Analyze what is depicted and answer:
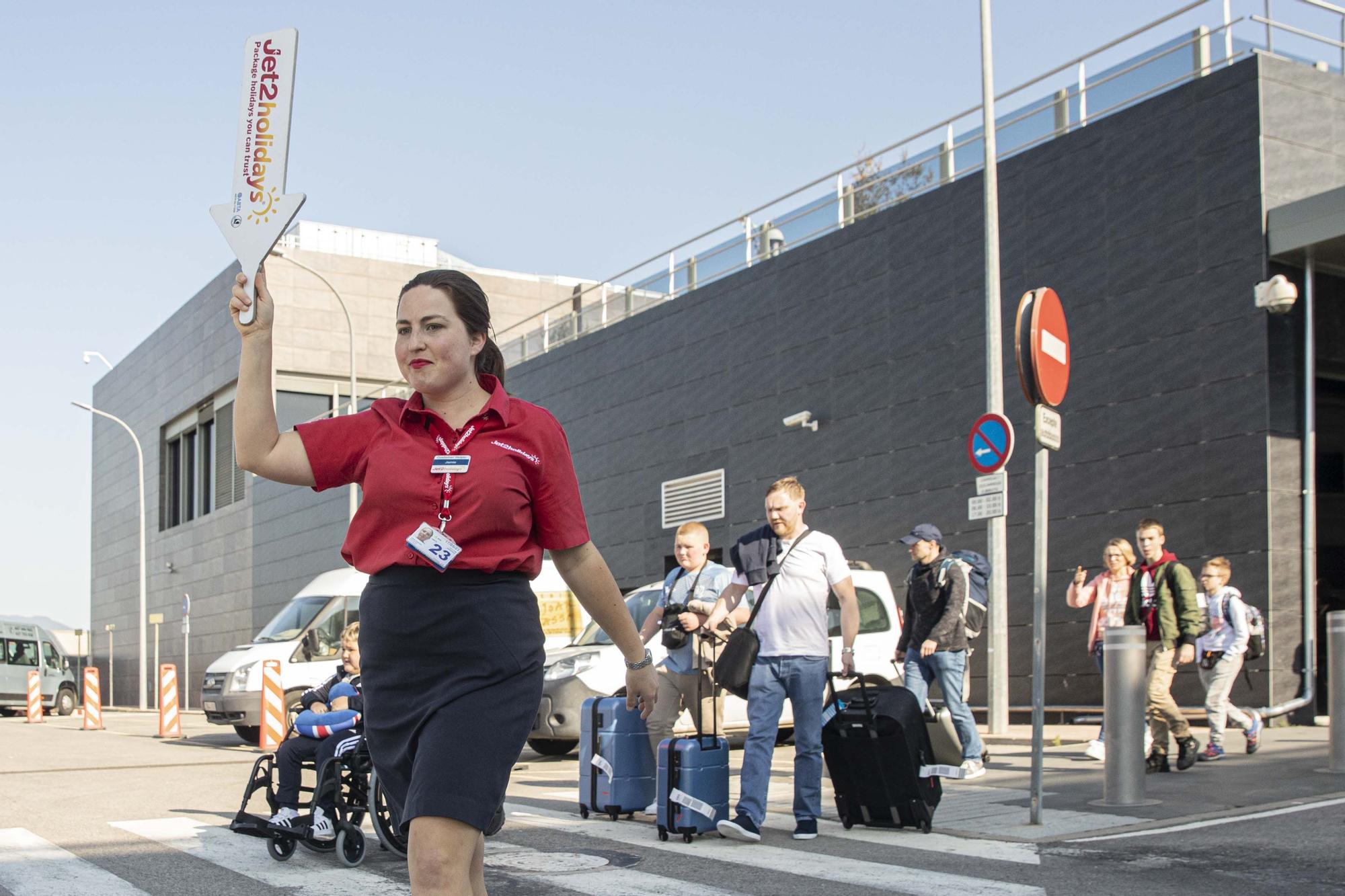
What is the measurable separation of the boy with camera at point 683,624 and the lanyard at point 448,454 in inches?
208

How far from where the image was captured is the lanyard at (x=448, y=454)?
3027mm

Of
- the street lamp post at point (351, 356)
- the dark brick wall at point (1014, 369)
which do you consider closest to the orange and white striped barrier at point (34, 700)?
the street lamp post at point (351, 356)

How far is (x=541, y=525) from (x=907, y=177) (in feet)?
54.4

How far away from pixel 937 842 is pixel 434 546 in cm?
513

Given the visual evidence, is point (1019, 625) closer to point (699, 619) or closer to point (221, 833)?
point (699, 619)

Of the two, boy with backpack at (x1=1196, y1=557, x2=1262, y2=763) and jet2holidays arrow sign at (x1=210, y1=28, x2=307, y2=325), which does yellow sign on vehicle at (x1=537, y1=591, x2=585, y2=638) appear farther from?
jet2holidays arrow sign at (x1=210, y1=28, x2=307, y2=325)

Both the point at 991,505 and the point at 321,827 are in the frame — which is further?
the point at 991,505

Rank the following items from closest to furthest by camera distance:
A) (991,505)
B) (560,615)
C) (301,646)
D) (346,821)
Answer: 1. (346,821)
2. (991,505)
3. (301,646)
4. (560,615)

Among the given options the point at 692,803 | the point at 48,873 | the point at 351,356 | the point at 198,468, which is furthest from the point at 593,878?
the point at 198,468

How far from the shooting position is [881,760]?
7820 millimetres

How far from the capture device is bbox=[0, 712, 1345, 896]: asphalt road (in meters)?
6.11

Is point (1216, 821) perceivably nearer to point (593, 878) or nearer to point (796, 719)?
point (796, 719)

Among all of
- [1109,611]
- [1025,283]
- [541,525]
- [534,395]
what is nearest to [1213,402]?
[1025,283]

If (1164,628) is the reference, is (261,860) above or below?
below
